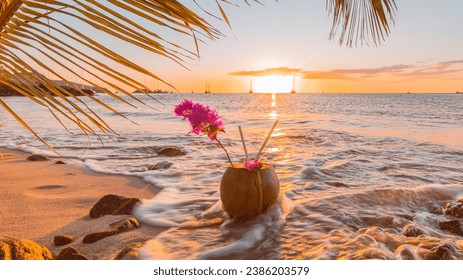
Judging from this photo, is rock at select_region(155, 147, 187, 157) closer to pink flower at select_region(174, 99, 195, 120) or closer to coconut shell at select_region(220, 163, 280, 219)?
coconut shell at select_region(220, 163, 280, 219)

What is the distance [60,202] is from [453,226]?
11.8 ft

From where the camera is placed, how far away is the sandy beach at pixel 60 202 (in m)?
2.99

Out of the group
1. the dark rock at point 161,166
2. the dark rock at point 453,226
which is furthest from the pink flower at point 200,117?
the dark rock at point 161,166

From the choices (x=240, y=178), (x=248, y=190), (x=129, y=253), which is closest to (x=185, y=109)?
(x=240, y=178)

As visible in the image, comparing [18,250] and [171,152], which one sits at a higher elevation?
[18,250]

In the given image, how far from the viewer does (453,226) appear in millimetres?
3244

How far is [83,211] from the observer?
3686 mm

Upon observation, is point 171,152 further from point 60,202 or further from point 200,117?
point 200,117

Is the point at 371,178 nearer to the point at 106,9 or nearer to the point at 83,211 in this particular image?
the point at 83,211

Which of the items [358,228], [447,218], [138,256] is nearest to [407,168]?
[447,218]

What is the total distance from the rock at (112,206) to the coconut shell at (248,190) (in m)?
1.11

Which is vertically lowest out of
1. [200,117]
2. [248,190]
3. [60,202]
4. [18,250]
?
[60,202]
